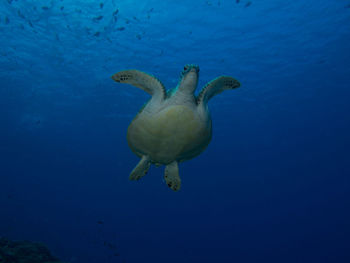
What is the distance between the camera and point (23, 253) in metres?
6.39

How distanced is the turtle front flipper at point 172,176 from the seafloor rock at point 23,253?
4.23 m

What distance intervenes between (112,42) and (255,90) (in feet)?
48.5

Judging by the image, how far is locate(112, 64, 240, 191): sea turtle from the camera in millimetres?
4164

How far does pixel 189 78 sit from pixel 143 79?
1.00 metres

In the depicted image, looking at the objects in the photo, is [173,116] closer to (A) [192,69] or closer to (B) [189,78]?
(B) [189,78]

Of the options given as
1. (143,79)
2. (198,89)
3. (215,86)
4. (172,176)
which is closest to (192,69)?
(215,86)

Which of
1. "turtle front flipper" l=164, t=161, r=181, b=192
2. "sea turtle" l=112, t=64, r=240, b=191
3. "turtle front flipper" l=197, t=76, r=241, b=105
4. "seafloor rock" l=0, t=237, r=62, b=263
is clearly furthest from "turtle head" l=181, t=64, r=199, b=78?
"seafloor rock" l=0, t=237, r=62, b=263

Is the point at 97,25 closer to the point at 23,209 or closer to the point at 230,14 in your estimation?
the point at 230,14

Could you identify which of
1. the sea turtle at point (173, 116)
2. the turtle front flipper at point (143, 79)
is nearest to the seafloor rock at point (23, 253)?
the sea turtle at point (173, 116)

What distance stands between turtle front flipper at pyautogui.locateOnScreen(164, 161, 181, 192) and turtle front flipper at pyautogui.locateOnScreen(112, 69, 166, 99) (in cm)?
184

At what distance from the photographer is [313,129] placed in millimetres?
33281

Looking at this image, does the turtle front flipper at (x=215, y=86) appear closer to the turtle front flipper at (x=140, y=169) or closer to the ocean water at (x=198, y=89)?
the turtle front flipper at (x=140, y=169)

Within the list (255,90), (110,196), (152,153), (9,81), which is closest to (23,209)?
(110,196)

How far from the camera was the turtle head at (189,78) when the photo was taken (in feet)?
13.0
